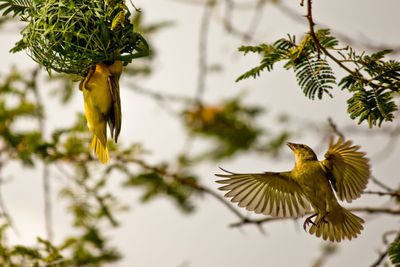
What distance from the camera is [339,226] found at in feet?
6.35

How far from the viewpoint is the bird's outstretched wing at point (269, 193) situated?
74.0 inches

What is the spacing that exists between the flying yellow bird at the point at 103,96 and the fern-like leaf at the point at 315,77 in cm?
82

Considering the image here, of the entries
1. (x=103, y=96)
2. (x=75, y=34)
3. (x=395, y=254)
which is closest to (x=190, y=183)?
(x=103, y=96)

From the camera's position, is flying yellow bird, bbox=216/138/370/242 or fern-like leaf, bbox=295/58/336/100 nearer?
fern-like leaf, bbox=295/58/336/100

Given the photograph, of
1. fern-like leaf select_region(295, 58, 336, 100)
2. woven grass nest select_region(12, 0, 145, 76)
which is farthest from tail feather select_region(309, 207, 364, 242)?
woven grass nest select_region(12, 0, 145, 76)

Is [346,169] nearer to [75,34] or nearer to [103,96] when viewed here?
[103,96]

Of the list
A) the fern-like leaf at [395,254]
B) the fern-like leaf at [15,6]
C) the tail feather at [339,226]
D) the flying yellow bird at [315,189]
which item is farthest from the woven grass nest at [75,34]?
the fern-like leaf at [395,254]

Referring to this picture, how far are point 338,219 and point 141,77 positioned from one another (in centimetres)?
224

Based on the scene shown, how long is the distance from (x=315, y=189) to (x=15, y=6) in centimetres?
135

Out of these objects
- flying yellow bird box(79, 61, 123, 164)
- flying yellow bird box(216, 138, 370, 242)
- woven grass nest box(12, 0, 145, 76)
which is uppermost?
woven grass nest box(12, 0, 145, 76)

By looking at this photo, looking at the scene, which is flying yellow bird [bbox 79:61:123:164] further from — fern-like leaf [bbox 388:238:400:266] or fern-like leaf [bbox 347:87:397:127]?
fern-like leaf [bbox 388:238:400:266]

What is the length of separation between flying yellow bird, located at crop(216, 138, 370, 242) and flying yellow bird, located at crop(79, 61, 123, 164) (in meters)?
0.55

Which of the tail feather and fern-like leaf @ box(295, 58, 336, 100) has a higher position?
fern-like leaf @ box(295, 58, 336, 100)

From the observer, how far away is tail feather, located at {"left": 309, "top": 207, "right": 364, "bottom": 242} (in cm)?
192
